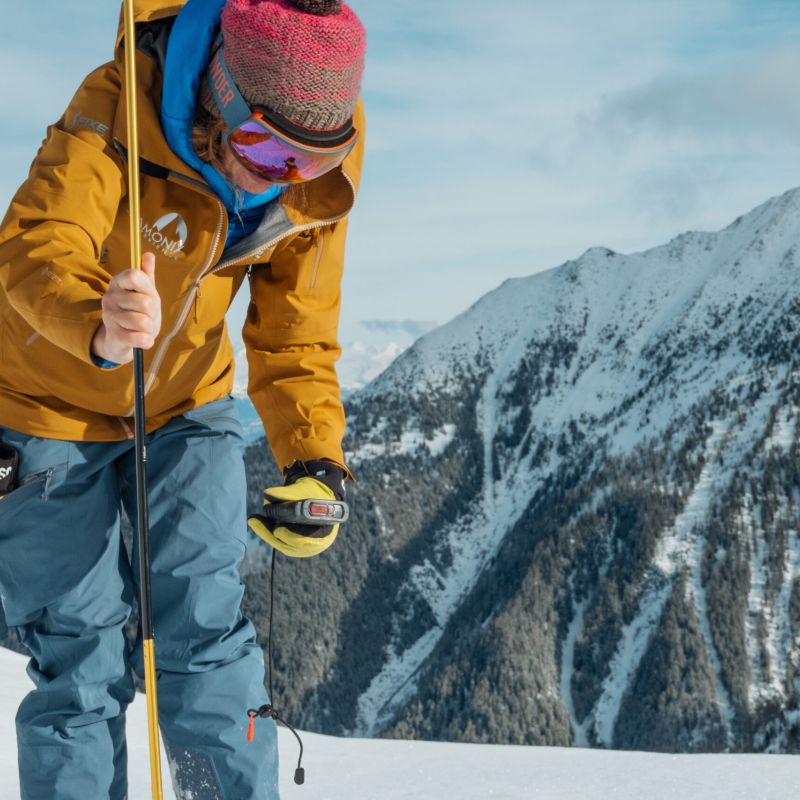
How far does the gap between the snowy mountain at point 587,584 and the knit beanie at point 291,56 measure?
102559mm

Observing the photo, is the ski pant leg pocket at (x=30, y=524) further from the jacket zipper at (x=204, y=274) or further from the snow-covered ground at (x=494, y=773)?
the snow-covered ground at (x=494, y=773)

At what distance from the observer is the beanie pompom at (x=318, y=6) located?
2.85 m

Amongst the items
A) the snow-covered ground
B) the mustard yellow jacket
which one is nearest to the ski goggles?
the mustard yellow jacket

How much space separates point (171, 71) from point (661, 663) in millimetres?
126914

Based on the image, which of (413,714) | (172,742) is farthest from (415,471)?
(172,742)

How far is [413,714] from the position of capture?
12569 cm

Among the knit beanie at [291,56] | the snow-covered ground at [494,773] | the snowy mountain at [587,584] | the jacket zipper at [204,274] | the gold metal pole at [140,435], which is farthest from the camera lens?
the snowy mountain at [587,584]

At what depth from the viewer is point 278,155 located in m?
2.91

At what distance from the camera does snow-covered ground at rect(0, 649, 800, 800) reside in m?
4.99

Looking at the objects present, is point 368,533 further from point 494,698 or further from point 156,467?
point 156,467

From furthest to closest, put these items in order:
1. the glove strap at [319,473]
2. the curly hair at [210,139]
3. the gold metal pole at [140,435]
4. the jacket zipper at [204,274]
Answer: the glove strap at [319,473] → the jacket zipper at [204,274] → the curly hair at [210,139] → the gold metal pole at [140,435]

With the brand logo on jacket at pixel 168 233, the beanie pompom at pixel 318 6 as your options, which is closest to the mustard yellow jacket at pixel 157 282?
the brand logo on jacket at pixel 168 233

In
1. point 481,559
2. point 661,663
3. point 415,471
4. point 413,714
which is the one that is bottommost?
point 413,714

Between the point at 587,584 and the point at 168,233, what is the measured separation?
142 meters
